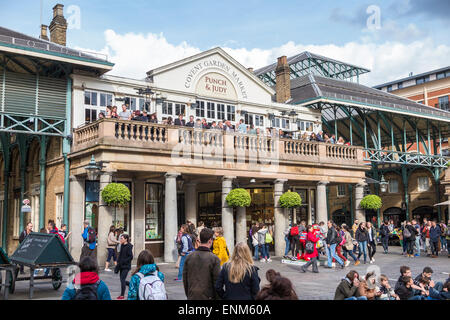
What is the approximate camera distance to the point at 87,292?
19.4ft

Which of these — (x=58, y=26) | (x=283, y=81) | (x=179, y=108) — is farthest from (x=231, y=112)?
(x=58, y=26)

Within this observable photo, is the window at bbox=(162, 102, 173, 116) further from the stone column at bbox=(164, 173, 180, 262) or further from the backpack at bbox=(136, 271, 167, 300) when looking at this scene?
the backpack at bbox=(136, 271, 167, 300)

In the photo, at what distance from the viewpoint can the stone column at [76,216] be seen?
19212mm

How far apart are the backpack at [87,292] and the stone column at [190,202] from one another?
16531 millimetres

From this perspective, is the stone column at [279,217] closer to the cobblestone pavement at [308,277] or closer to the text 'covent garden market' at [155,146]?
the text 'covent garden market' at [155,146]

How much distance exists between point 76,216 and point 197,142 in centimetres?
559

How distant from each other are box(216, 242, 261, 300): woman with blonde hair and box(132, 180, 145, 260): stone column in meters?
15.6

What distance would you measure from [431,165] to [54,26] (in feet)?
A: 87.7

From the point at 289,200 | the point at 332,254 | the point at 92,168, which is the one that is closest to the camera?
the point at 92,168

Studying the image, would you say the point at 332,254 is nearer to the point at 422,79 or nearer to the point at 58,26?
the point at 58,26

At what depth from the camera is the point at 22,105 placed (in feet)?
64.4
